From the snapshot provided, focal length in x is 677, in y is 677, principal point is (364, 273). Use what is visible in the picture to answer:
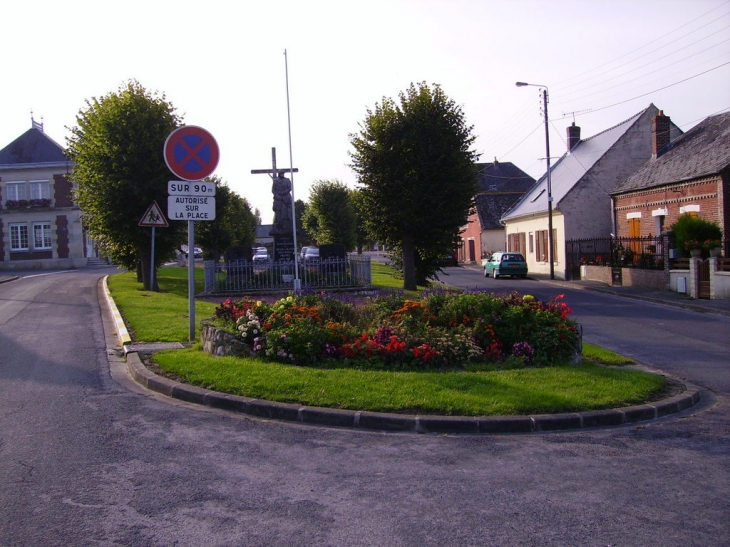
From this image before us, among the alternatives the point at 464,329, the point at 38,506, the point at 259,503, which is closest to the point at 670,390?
the point at 464,329

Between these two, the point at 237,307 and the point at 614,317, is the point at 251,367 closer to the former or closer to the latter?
the point at 237,307

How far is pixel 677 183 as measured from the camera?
29.0 meters

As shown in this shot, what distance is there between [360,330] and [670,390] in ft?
13.9

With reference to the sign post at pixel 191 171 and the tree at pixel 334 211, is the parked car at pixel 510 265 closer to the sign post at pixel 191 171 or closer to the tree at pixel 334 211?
the tree at pixel 334 211

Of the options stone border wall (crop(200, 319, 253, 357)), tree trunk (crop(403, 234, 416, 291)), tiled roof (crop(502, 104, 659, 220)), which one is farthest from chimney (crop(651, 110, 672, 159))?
stone border wall (crop(200, 319, 253, 357))

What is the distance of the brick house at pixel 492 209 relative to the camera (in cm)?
5950

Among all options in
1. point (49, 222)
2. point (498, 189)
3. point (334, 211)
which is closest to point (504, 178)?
point (498, 189)

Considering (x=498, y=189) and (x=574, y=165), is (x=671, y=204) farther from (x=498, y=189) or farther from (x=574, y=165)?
(x=498, y=189)

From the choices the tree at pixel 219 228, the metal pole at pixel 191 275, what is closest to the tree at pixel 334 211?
the tree at pixel 219 228

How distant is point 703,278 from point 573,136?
2574 centimetres

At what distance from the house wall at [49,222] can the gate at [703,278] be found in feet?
152

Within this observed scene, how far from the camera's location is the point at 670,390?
8250mm

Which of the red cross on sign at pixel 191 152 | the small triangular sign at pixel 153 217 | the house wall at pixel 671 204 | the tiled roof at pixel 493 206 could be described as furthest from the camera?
the tiled roof at pixel 493 206

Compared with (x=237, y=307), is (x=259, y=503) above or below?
below
